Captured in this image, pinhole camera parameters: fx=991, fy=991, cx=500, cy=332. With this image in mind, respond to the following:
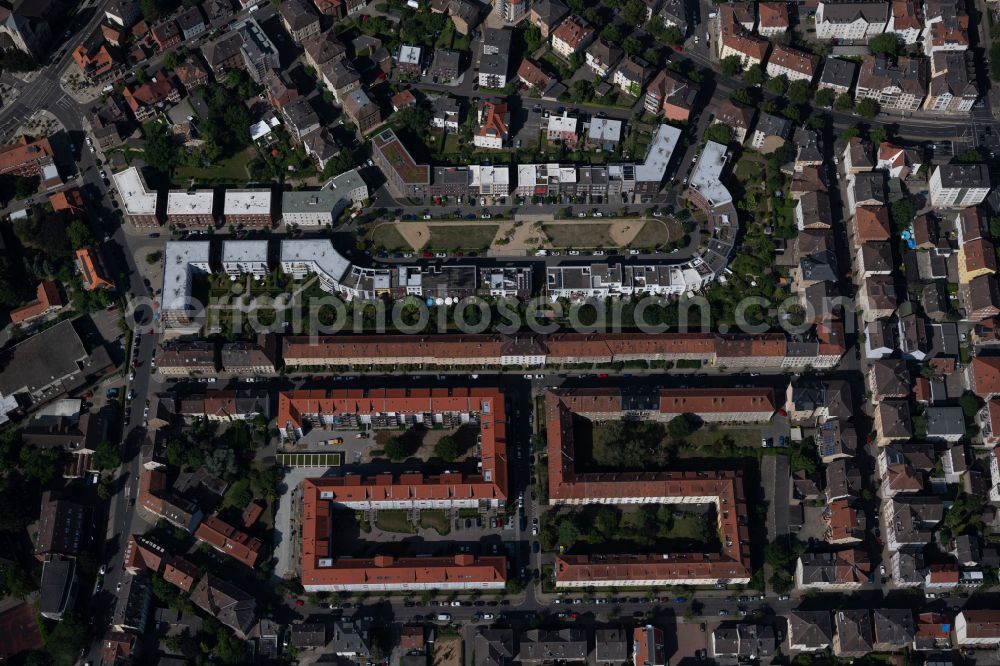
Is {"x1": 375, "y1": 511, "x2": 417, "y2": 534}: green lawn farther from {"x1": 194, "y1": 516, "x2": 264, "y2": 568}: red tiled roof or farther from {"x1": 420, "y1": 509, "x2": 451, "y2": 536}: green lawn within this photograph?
{"x1": 194, "y1": 516, "x2": 264, "y2": 568}: red tiled roof

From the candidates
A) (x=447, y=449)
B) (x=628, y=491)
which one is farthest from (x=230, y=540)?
(x=628, y=491)

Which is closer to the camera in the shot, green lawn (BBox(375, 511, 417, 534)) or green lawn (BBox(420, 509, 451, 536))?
green lawn (BBox(420, 509, 451, 536))

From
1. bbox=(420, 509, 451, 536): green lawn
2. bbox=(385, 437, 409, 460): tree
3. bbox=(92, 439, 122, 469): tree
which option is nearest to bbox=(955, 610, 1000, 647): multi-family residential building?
bbox=(420, 509, 451, 536): green lawn

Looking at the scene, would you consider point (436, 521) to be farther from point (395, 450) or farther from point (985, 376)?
point (985, 376)

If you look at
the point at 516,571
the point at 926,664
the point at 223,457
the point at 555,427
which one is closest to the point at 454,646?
the point at 516,571

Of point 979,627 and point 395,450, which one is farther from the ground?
point 395,450

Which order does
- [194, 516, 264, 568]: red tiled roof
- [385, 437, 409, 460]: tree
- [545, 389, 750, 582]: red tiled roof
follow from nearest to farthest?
[545, 389, 750, 582]: red tiled roof → [194, 516, 264, 568]: red tiled roof → [385, 437, 409, 460]: tree

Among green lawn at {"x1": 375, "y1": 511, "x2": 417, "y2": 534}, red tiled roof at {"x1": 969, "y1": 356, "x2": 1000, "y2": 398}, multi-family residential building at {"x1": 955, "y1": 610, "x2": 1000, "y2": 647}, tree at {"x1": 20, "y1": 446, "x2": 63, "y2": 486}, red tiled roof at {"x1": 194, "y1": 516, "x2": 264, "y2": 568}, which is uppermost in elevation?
red tiled roof at {"x1": 969, "y1": 356, "x2": 1000, "y2": 398}
